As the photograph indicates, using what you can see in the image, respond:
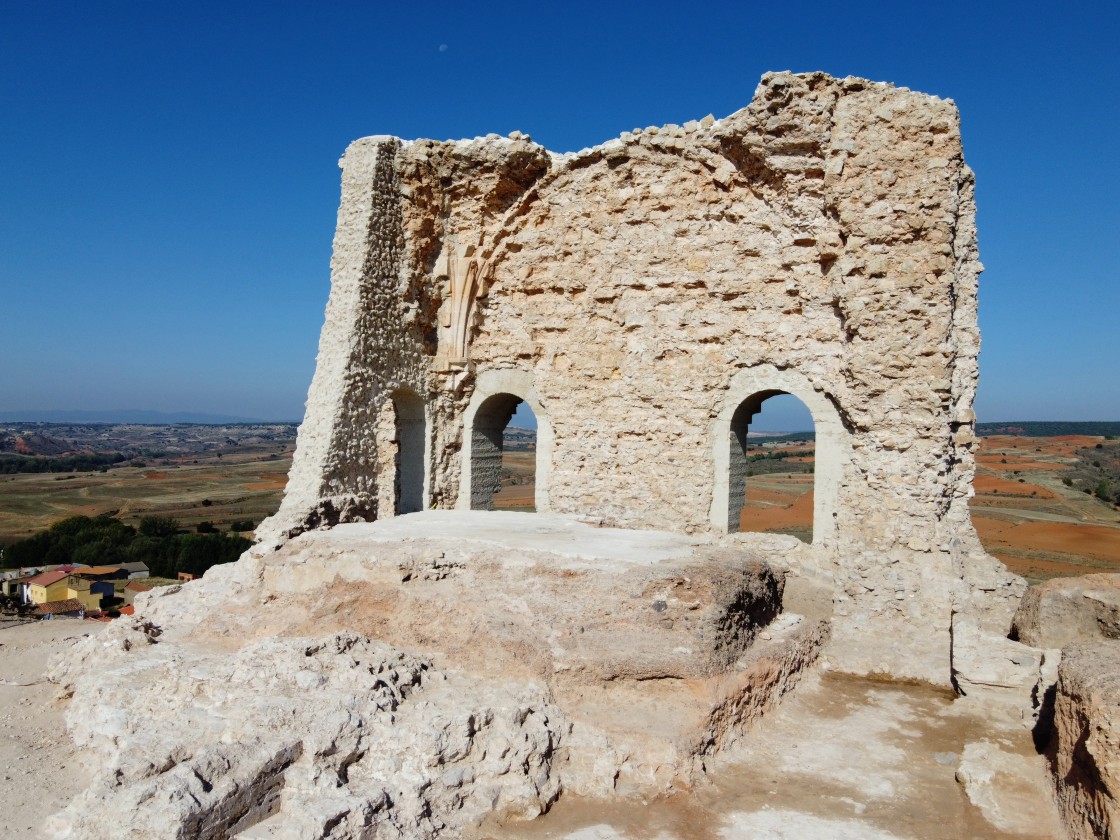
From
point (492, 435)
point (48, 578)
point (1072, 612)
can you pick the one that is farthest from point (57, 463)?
point (1072, 612)

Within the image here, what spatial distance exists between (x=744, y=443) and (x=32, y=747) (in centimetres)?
642

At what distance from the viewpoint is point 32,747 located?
14.8 feet

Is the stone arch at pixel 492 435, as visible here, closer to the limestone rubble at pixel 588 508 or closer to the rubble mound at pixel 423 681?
the limestone rubble at pixel 588 508

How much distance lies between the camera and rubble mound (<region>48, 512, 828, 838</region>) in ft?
11.4

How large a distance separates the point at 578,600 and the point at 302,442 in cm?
429

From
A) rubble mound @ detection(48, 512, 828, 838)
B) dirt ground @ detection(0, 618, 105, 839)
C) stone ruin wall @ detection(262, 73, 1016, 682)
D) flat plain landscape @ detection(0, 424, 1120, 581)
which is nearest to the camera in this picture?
rubble mound @ detection(48, 512, 828, 838)

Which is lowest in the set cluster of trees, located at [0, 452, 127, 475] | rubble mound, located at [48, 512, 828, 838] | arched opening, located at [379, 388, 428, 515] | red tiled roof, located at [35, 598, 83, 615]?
cluster of trees, located at [0, 452, 127, 475]

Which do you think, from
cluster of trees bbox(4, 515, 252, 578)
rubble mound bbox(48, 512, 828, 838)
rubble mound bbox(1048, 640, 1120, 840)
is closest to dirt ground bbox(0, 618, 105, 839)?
rubble mound bbox(48, 512, 828, 838)

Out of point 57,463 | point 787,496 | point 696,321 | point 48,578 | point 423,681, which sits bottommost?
point 57,463

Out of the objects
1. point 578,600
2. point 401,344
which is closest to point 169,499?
point 401,344

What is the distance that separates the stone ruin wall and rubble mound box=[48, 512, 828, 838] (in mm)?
1425

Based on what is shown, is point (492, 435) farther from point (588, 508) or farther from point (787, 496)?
point (787, 496)

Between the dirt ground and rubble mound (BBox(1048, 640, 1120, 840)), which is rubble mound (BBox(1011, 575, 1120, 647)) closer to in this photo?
rubble mound (BBox(1048, 640, 1120, 840))

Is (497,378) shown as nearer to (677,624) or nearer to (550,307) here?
(550,307)
